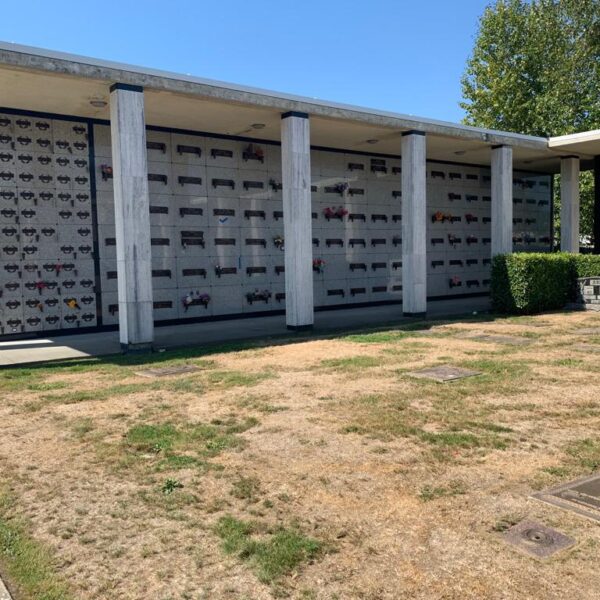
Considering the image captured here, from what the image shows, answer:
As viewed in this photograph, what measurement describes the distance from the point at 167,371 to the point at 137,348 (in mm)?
A: 2299

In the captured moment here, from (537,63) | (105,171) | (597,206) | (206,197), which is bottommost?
(206,197)

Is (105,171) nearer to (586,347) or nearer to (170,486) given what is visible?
(586,347)

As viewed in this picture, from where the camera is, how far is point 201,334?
13.3m

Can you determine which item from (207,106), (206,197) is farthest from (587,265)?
(207,106)

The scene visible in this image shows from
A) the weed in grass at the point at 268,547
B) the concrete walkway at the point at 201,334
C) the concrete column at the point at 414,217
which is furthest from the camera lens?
the concrete column at the point at 414,217

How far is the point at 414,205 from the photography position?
15.1 m

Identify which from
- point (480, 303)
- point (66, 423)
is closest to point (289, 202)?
point (66, 423)

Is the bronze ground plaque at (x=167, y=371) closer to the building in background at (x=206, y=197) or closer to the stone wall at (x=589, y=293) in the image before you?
the building in background at (x=206, y=197)

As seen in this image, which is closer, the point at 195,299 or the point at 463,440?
the point at 463,440

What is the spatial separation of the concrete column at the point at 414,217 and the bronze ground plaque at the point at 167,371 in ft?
25.6

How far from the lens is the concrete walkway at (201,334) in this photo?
11047mm

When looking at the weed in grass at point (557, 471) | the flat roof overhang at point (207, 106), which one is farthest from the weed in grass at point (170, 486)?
the flat roof overhang at point (207, 106)

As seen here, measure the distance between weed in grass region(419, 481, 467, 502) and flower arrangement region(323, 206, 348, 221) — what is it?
1438 cm

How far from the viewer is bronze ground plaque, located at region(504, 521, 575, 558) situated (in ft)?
10.8
